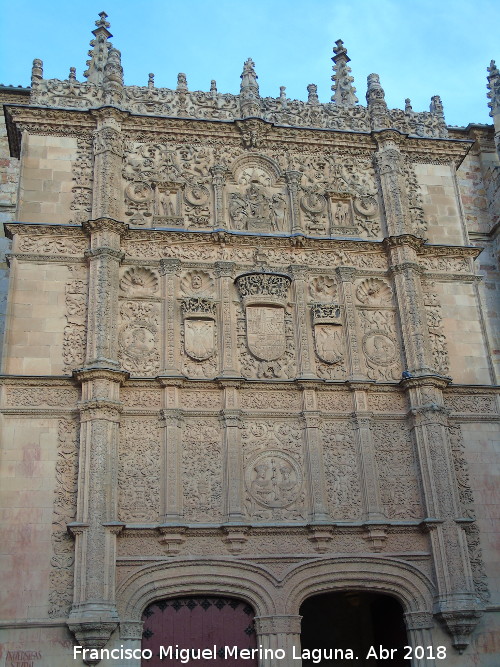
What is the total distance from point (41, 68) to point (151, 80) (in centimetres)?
204

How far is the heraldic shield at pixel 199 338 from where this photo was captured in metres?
13.2

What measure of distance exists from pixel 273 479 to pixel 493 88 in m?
10.3

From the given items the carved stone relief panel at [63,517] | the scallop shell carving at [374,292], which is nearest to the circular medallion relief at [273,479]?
the carved stone relief panel at [63,517]

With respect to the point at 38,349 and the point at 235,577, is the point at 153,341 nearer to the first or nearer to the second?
the point at 38,349

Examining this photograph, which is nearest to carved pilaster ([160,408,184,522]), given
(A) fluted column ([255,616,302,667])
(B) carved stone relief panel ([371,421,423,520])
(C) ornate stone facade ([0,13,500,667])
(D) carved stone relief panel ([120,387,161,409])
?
(C) ornate stone facade ([0,13,500,667])

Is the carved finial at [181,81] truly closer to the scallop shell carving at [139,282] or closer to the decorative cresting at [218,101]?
the decorative cresting at [218,101]

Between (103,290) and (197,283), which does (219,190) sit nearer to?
(197,283)

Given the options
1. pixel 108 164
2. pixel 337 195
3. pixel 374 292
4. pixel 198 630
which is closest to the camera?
pixel 198 630

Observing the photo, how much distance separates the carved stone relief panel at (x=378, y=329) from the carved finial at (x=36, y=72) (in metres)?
6.99

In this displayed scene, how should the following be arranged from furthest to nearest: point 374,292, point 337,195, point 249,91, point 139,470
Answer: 1. point 249,91
2. point 337,195
3. point 374,292
4. point 139,470

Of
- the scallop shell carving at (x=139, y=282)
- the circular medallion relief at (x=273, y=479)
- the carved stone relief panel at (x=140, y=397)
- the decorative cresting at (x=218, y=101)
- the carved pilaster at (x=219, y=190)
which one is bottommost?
the circular medallion relief at (x=273, y=479)

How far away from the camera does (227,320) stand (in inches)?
531

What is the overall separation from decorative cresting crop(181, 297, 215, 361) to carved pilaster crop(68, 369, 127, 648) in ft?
4.38

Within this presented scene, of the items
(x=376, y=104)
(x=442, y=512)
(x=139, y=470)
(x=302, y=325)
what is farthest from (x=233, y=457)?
(x=376, y=104)
